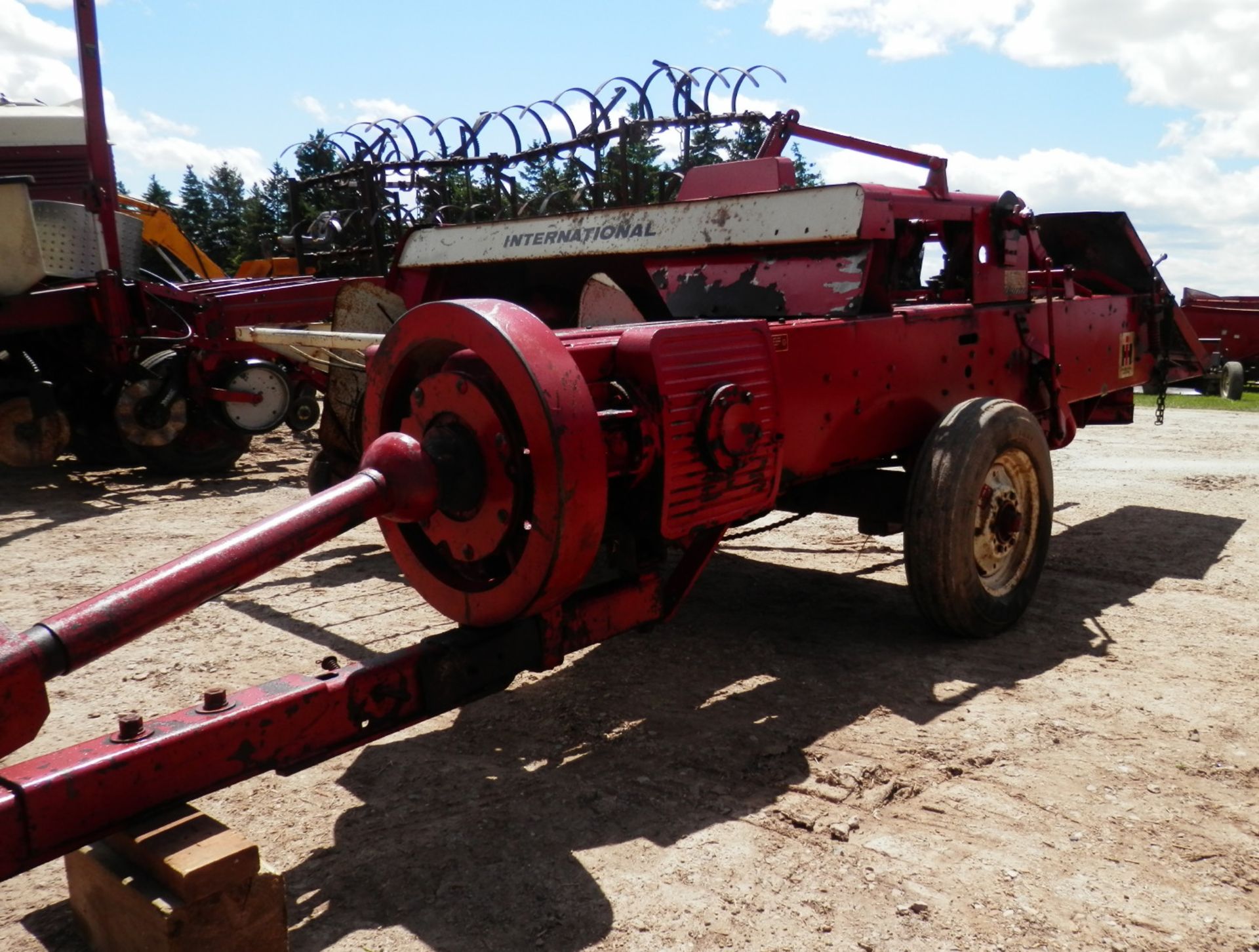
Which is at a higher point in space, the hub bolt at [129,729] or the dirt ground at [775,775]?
the hub bolt at [129,729]

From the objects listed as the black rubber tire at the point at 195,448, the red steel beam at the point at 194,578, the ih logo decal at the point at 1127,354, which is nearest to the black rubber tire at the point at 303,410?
the black rubber tire at the point at 195,448

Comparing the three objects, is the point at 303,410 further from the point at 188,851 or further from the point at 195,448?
the point at 188,851

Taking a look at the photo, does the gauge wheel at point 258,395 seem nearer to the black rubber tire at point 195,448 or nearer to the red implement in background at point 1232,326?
the black rubber tire at point 195,448

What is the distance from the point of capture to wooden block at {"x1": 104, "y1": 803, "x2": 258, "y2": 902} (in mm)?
2141

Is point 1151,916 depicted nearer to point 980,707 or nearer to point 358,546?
point 980,707

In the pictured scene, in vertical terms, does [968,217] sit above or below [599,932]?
above

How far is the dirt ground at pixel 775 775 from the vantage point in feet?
8.14

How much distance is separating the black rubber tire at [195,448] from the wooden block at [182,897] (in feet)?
21.6

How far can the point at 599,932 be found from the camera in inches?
95.1

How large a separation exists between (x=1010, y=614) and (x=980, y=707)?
0.80 m

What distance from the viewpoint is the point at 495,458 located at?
2.93 meters

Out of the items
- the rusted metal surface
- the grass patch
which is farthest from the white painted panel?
the grass patch

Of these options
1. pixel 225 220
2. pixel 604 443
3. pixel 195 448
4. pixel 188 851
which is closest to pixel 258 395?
pixel 195 448

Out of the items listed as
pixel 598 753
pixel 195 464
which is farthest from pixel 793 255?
pixel 195 464
